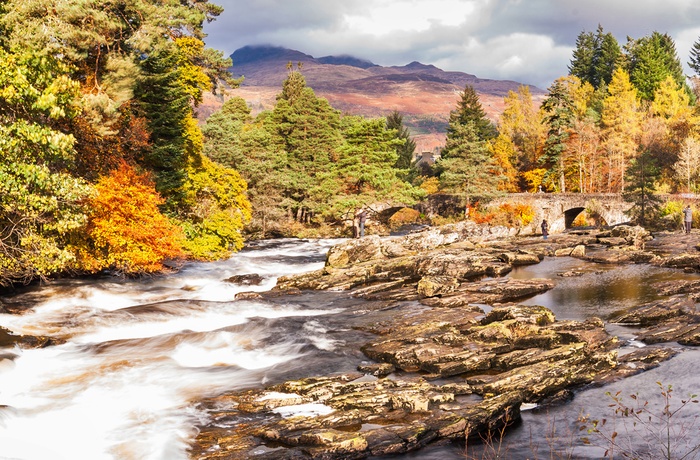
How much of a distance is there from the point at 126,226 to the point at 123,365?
11755 mm

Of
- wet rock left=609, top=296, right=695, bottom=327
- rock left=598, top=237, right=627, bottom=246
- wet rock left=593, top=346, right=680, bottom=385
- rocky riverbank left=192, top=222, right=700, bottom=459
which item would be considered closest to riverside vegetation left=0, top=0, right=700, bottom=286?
rocky riverbank left=192, top=222, right=700, bottom=459

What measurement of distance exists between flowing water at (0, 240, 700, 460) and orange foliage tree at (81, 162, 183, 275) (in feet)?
5.37

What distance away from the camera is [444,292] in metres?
26.8

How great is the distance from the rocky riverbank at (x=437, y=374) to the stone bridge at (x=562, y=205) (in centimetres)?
3409

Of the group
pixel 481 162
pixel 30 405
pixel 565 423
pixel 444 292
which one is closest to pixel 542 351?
pixel 565 423

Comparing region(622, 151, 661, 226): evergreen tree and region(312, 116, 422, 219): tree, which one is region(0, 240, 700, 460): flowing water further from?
region(622, 151, 661, 226): evergreen tree

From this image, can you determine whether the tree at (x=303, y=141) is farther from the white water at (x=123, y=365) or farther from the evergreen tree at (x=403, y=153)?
the white water at (x=123, y=365)

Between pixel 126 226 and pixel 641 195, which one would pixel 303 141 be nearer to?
pixel 641 195

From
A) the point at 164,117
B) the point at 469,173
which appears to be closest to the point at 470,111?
the point at 469,173

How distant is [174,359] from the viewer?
18.2 metres

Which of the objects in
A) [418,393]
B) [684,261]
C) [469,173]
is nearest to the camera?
[418,393]

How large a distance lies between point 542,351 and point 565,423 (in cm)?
404

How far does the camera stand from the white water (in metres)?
12.7

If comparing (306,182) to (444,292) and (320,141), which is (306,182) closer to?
(320,141)
